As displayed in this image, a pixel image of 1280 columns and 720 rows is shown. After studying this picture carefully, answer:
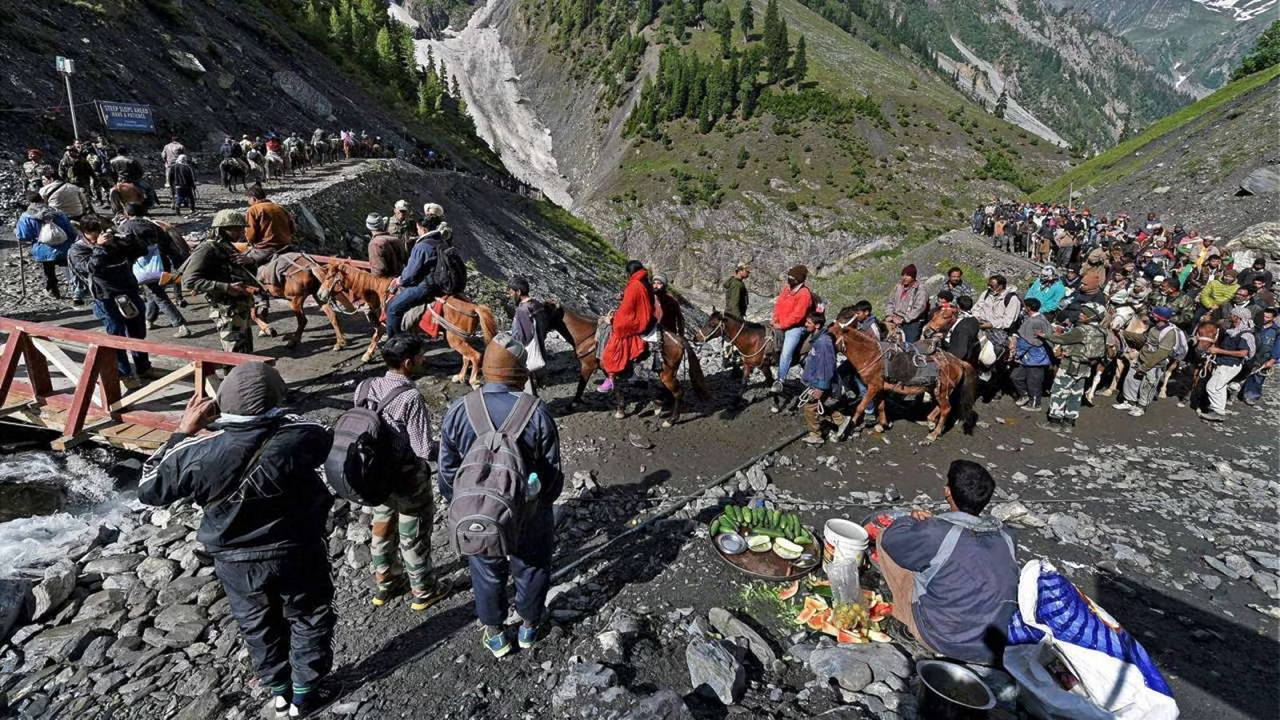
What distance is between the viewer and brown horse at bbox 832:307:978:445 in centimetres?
922

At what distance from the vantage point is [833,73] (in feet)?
311

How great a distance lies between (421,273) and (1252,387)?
15089mm

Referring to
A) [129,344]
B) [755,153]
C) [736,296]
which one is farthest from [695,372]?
[755,153]

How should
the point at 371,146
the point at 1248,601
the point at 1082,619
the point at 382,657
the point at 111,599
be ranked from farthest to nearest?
the point at 371,146, the point at 1248,601, the point at 111,599, the point at 382,657, the point at 1082,619

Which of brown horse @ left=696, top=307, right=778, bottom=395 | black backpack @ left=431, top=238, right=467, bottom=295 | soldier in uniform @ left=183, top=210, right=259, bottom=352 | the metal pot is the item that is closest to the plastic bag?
the metal pot

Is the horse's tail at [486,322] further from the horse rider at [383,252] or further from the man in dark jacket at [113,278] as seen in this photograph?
the man in dark jacket at [113,278]

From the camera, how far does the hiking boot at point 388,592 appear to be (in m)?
5.10

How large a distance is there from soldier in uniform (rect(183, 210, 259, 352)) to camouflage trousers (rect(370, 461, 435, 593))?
4.78 m

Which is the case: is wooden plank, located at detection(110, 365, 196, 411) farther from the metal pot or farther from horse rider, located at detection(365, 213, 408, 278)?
the metal pot

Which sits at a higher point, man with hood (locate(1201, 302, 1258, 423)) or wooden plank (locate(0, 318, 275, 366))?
man with hood (locate(1201, 302, 1258, 423))

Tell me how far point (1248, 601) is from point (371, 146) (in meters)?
39.9

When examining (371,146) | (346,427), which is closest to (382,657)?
(346,427)

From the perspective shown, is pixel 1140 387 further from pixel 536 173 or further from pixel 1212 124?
pixel 536 173

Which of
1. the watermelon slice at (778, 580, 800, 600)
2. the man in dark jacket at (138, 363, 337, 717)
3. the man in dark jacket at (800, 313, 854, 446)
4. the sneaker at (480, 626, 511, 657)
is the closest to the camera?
the man in dark jacket at (138, 363, 337, 717)
